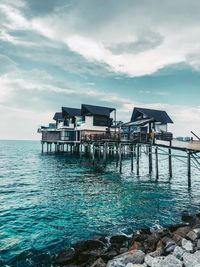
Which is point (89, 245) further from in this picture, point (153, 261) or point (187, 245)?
point (187, 245)

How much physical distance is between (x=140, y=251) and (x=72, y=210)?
9.02 m

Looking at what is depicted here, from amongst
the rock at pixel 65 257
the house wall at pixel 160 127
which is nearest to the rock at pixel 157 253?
the rock at pixel 65 257

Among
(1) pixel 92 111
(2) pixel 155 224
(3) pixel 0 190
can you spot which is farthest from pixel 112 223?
(1) pixel 92 111

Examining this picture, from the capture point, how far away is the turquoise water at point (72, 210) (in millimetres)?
12094

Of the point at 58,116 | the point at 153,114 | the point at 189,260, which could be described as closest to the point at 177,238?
the point at 189,260

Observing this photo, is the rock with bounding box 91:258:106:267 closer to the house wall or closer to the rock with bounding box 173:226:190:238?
the rock with bounding box 173:226:190:238

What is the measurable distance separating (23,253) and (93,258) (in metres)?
3.25

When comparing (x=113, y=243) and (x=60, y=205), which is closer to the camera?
(x=113, y=243)

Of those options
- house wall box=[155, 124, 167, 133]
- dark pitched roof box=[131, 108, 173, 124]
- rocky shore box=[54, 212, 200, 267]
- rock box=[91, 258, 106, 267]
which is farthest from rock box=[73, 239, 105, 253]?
house wall box=[155, 124, 167, 133]

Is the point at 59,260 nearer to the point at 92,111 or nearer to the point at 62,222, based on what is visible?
the point at 62,222

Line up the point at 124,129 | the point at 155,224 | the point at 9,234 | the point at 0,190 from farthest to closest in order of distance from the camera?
the point at 124,129 < the point at 0,190 < the point at 155,224 < the point at 9,234

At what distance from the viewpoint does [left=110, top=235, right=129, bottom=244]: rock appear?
1202 cm

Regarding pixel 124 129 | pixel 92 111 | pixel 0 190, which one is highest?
pixel 92 111

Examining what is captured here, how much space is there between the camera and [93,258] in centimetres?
988
